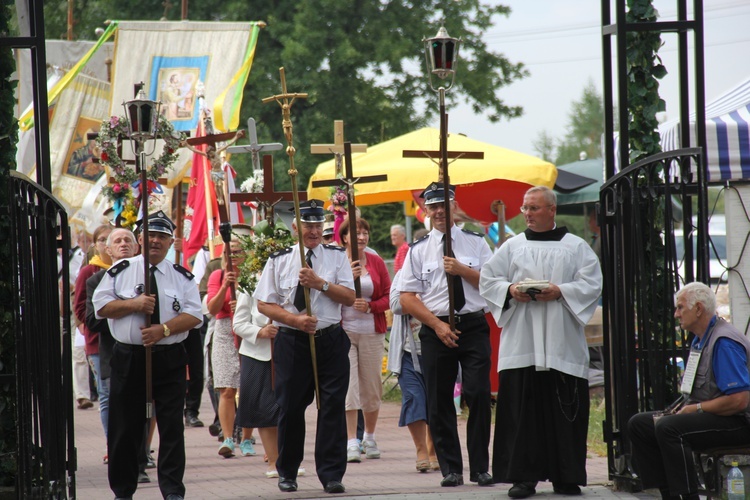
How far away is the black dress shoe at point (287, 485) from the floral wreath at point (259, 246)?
Answer: 1753mm

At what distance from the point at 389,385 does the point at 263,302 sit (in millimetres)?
7338

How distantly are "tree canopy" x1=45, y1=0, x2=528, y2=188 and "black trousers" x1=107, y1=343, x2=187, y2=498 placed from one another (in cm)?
2162

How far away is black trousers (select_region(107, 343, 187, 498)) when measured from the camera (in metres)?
7.71

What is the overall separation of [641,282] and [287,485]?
9.58 ft

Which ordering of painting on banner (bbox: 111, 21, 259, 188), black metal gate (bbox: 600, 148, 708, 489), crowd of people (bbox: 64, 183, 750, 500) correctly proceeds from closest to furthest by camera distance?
black metal gate (bbox: 600, 148, 708, 489)
crowd of people (bbox: 64, 183, 750, 500)
painting on banner (bbox: 111, 21, 259, 188)

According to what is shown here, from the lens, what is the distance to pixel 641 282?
7617 mm

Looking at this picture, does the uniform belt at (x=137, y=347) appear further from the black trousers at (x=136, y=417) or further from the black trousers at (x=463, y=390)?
the black trousers at (x=463, y=390)

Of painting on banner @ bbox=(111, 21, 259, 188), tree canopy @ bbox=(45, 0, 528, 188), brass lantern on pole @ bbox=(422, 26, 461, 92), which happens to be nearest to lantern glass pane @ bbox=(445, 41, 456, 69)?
brass lantern on pole @ bbox=(422, 26, 461, 92)

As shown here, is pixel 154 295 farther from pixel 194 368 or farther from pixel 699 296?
pixel 699 296

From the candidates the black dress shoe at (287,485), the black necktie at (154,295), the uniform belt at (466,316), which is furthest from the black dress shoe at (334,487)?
the black necktie at (154,295)

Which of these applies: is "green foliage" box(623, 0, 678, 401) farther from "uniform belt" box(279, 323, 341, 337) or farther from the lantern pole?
"uniform belt" box(279, 323, 341, 337)

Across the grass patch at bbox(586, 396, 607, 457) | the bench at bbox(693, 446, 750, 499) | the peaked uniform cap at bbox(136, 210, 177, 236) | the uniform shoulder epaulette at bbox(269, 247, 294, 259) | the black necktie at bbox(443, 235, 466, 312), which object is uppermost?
the peaked uniform cap at bbox(136, 210, 177, 236)

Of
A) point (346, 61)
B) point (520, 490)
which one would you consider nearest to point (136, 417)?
point (520, 490)

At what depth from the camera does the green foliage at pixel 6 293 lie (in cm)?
697
